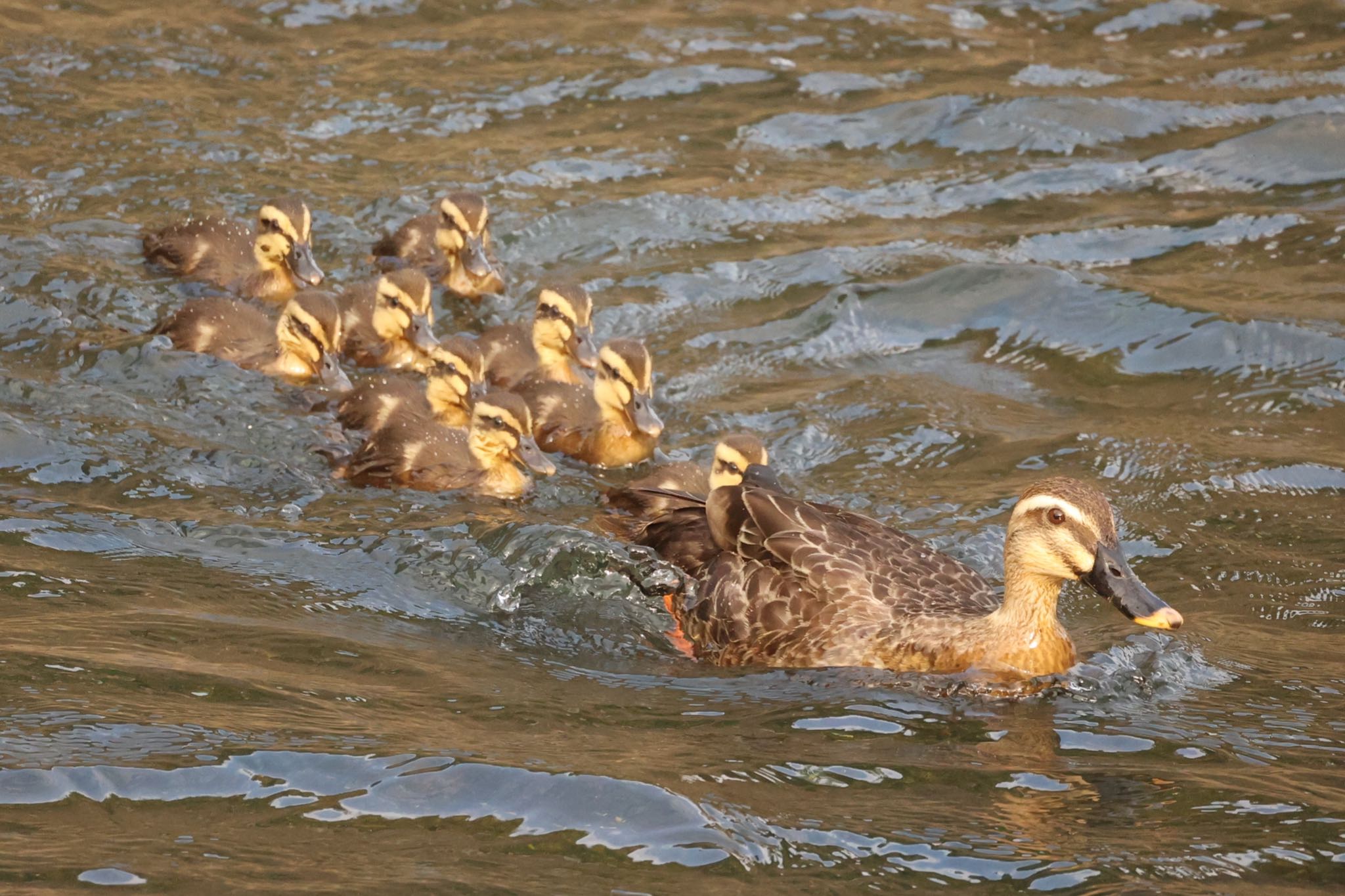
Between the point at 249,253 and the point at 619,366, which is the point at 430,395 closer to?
the point at 619,366

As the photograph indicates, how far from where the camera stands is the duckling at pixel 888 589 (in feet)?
14.6

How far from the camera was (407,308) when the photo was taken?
715 centimetres

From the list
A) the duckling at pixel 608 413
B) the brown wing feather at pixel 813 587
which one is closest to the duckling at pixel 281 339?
the duckling at pixel 608 413

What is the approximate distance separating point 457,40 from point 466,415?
469 cm

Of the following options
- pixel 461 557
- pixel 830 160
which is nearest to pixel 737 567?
pixel 461 557

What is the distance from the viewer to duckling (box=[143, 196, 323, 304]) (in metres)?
7.61

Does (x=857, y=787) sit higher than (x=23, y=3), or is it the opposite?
(x=23, y=3)

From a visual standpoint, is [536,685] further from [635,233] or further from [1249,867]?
[635,233]

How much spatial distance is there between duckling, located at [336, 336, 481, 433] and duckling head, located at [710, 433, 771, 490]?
1266 mm

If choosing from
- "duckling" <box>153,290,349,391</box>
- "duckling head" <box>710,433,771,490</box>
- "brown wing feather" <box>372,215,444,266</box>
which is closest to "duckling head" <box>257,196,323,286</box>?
"brown wing feather" <box>372,215,444,266</box>

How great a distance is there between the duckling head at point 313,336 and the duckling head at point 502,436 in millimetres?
889

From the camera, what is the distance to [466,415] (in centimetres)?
686

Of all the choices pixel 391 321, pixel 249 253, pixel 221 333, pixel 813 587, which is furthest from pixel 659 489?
pixel 249 253

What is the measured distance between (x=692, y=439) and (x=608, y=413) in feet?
1.27
